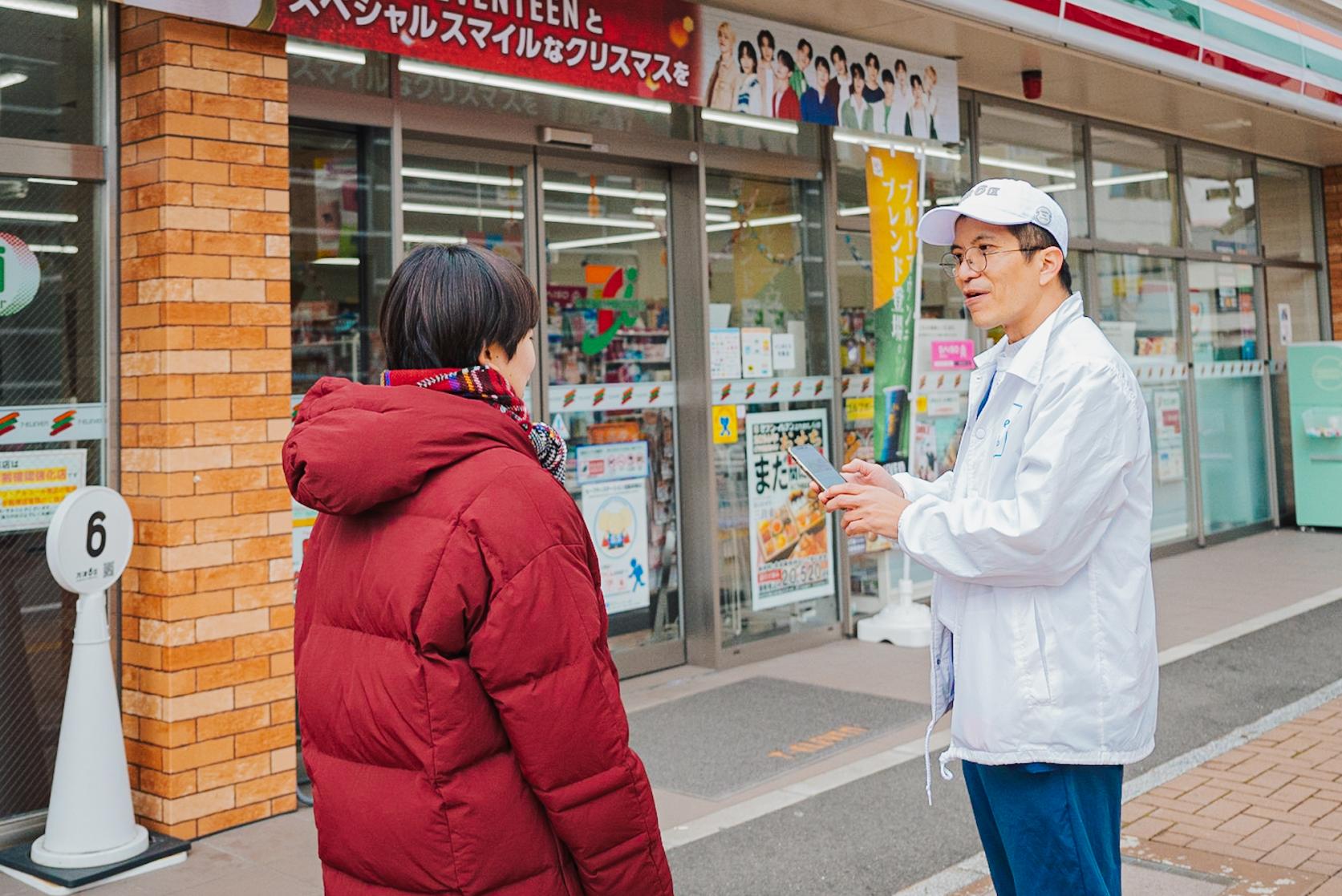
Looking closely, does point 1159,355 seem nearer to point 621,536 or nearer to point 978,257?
point 621,536

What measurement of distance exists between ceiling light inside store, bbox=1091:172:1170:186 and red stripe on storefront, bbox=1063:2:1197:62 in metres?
2.37

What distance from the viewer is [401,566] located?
5.94 feet

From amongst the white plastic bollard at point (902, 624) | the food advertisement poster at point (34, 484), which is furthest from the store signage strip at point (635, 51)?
the white plastic bollard at point (902, 624)

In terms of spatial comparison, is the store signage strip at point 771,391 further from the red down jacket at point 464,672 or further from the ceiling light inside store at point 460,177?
the red down jacket at point 464,672

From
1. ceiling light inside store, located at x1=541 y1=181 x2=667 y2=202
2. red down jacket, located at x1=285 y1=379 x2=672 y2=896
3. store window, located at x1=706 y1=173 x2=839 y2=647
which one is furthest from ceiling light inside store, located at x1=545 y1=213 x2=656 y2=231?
red down jacket, located at x1=285 y1=379 x2=672 y2=896

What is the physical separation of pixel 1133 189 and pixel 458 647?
10286 mm

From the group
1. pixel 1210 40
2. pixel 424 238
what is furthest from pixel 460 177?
pixel 1210 40

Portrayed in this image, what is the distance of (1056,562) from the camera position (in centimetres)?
228

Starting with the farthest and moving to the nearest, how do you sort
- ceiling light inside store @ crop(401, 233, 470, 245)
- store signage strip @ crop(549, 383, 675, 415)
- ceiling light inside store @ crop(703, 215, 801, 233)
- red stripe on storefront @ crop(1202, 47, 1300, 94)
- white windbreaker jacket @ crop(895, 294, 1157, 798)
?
1. red stripe on storefront @ crop(1202, 47, 1300, 94)
2. ceiling light inside store @ crop(703, 215, 801, 233)
3. store signage strip @ crop(549, 383, 675, 415)
4. ceiling light inside store @ crop(401, 233, 470, 245)
5. white windbreaker jacket @ crop(895, 294, 1157, 798)

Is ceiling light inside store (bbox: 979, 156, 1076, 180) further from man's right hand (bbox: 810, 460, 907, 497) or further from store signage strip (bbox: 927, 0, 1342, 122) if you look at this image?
man's right hand (bbox: 810, 460, 907, 497)

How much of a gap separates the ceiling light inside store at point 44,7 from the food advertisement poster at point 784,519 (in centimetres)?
399

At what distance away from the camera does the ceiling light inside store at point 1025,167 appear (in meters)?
9.20

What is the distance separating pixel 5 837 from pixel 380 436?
351 centimetres

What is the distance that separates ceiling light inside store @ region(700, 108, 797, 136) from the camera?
7.16 metres
